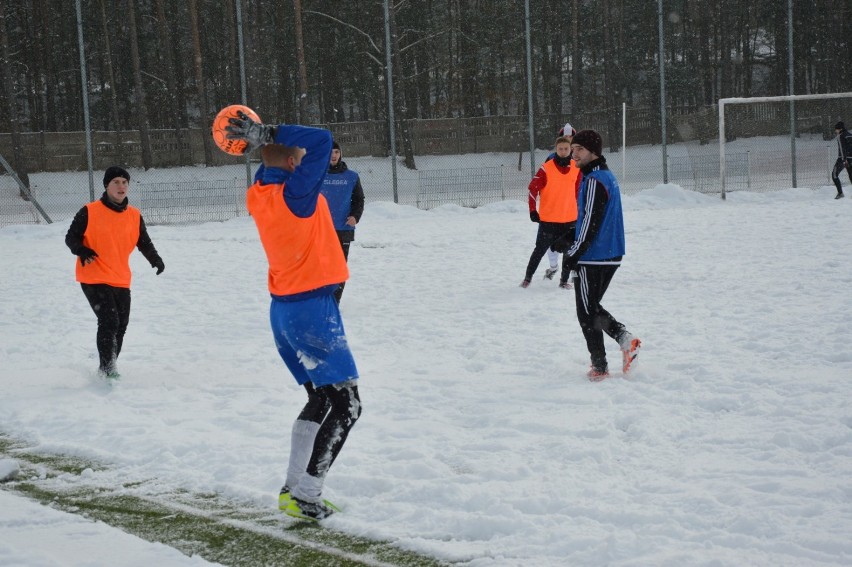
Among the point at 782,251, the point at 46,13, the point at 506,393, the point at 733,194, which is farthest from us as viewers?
the point at 46,13

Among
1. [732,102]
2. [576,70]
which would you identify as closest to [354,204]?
[732,102]

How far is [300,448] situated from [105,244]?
336 centimetres

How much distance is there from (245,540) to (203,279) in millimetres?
8375

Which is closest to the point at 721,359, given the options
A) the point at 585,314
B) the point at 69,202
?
the point at 585,314

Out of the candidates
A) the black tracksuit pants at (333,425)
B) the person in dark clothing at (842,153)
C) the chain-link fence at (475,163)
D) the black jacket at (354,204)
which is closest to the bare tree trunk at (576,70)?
the chain-link fence at (475,163)

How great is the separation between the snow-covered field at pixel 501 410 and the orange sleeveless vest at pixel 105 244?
0.80m

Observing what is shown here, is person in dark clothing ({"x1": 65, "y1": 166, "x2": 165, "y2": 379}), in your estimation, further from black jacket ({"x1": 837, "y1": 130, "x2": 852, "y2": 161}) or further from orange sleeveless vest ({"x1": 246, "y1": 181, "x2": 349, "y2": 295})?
black jacket ({"x1": 837, "y1": 130, "x2": 852, "y2": 161})

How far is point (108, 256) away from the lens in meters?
6.97

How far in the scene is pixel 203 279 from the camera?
39.7 feet

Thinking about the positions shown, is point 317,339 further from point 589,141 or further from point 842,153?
point 842,153

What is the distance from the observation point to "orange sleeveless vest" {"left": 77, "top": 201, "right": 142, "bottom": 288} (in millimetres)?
6941

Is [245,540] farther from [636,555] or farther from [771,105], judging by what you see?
[771,105]

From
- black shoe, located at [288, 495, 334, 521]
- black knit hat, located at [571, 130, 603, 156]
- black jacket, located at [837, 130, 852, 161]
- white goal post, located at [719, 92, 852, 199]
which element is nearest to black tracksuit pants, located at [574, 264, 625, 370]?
black knit hat, located at [571, 130, 603, 156]

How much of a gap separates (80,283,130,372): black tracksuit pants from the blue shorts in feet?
10.6
